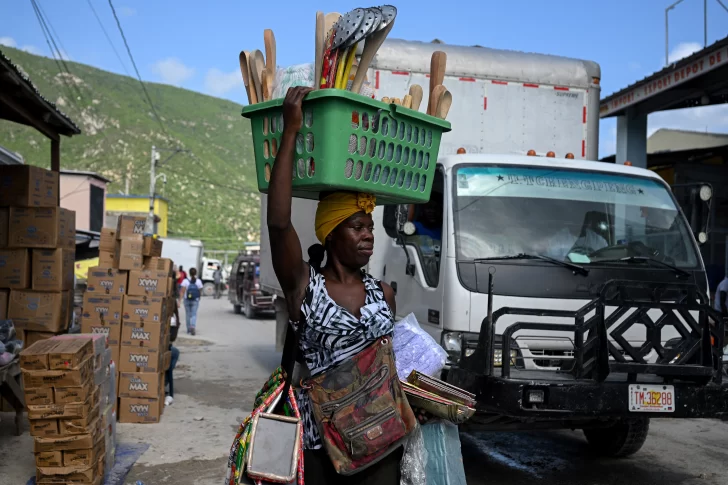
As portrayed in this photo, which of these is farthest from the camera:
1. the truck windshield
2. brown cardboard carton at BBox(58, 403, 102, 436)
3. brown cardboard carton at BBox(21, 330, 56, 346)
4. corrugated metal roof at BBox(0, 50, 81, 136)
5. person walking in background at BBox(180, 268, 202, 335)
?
person walking in background at BBox(180, 268, 202, 335)

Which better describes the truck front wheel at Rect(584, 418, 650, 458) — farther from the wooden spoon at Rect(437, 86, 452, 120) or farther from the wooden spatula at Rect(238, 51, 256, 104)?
the wooden spatula at Rect(238, 51, 256, 104)

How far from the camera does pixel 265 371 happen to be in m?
13.0

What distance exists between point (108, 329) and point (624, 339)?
5.74m

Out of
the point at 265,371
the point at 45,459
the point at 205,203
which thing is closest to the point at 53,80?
the point at 205,203

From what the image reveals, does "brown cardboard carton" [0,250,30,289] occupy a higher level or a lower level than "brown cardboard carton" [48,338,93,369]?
higher

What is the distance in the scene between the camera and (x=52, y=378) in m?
5.44

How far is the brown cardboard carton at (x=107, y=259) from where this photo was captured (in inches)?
341

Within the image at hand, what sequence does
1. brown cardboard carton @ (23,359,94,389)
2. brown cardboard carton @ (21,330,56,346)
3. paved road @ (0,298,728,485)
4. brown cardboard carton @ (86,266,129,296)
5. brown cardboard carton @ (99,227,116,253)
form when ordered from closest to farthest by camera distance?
brown cardboard carton @ (23,359,94,389) → paved road @ (0,298,728,485) → brown cardboard carton @ (21,330,56,346) → brown cardboard carton @ (86,266,129,296) → brown cardboard carton @ (99,227,116,253)

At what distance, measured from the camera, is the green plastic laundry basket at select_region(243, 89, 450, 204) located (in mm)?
2686

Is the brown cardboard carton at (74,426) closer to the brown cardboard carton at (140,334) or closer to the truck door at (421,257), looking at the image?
the truck door at (421,257)

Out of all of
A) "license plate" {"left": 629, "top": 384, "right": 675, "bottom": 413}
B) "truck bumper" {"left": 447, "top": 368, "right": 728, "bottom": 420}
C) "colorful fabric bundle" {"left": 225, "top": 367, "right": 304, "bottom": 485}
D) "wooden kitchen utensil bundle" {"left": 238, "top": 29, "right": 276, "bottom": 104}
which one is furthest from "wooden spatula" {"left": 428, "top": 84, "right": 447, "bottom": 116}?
"license plate" {"left": 629, "top": 384, "right": 675, "bottom": 413}

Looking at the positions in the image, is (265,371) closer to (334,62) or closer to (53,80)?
(334,62)

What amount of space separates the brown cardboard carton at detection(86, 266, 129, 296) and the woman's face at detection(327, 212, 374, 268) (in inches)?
245

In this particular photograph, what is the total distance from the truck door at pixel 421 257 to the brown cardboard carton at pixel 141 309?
9.97 feet
